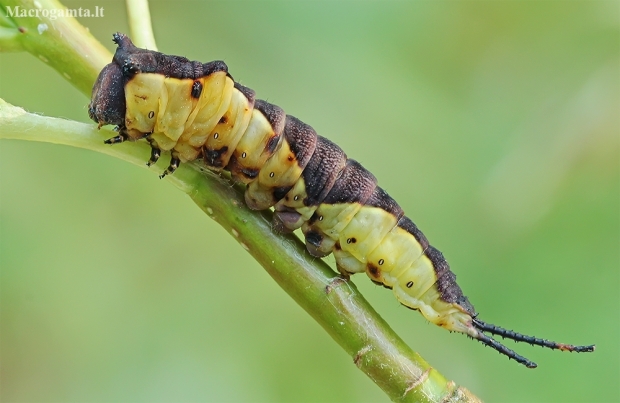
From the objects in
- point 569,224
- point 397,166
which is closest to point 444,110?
point 397,166

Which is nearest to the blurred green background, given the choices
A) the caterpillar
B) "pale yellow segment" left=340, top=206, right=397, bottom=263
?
the caterpillar

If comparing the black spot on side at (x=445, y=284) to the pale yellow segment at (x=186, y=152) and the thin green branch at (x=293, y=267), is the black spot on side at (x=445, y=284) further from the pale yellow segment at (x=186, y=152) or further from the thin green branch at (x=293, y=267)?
the pale yellow segment at (x=186, y=152)

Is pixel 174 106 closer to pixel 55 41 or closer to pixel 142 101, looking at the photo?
pixel 142 101

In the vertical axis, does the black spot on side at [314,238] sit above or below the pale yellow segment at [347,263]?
above

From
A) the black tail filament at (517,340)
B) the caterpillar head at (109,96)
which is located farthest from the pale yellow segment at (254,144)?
the black tail filament at (517,340)

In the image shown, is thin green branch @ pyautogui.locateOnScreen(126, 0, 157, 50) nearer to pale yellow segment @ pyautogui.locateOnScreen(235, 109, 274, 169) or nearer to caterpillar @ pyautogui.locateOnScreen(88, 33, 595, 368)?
caterpillar @ pyautogui.locateOnScreen(88, 33, 595, 368)

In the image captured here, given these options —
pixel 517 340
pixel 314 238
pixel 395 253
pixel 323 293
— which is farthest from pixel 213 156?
pixel 517 340
